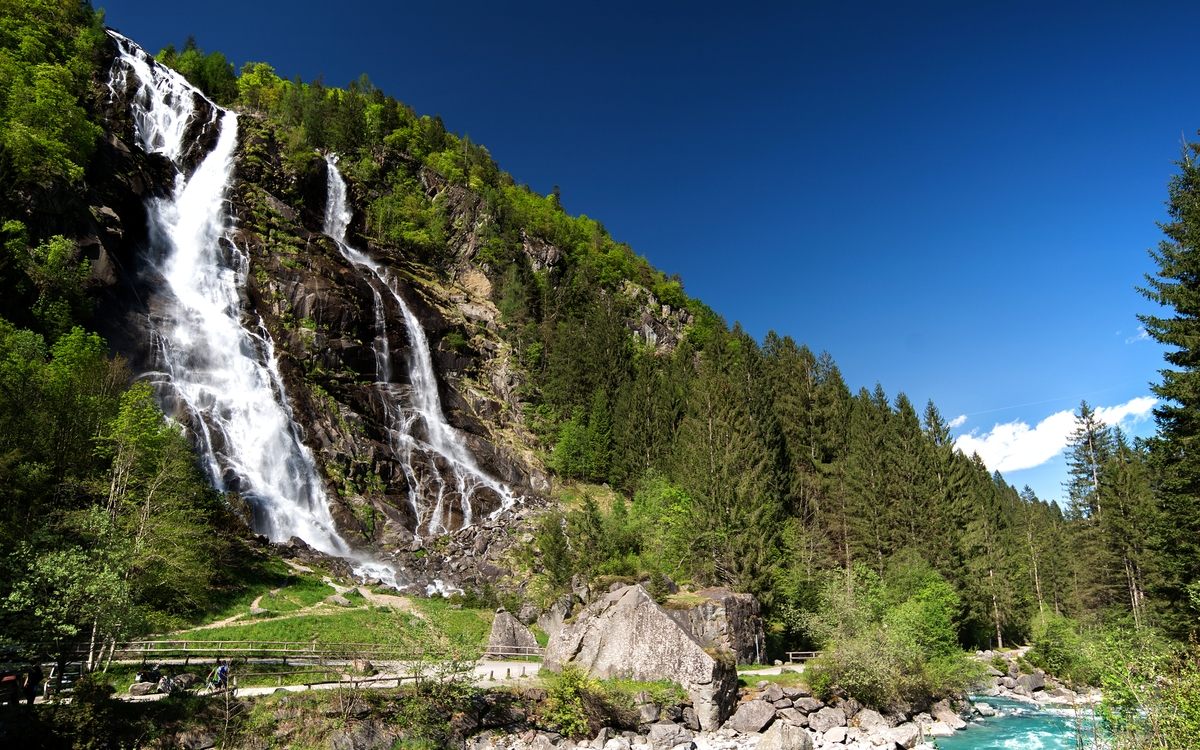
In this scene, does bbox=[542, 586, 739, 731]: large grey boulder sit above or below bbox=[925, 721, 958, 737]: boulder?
above

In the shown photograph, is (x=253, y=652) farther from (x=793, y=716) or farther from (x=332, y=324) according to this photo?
(x=332, y=324)

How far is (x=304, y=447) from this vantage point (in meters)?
46.5

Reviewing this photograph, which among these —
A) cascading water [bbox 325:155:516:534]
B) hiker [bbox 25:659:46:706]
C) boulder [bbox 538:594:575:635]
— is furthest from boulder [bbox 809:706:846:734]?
cascading water [bbox 325:155:516:534]

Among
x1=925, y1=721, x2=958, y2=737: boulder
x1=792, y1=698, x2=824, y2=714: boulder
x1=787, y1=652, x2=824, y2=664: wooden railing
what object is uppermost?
x1=787, y1=652, x2=824, y2=664: wooden railing

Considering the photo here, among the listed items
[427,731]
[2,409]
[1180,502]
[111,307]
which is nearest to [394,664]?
[427,731]

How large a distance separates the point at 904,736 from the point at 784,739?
662 centimetres

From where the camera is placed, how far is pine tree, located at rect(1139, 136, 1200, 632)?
23.0m

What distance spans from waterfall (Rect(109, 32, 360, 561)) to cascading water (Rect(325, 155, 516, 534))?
8405 millimetres

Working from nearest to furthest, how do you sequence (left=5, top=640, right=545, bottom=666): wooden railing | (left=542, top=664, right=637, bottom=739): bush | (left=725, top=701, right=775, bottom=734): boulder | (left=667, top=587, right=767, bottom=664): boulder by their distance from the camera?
(left=5, top=640, right=545, bottom=666): wooden railing
(left=542, top=664, right=637, bottom=739): bush
(left=725, top=701, right=775, bottom=734): boulder
(left=667, top=587, right=767, bottom=664): boulder

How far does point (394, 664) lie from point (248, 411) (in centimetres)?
3038

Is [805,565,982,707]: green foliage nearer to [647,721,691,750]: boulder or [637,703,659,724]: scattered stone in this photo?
[647,721,691,750]: boulder

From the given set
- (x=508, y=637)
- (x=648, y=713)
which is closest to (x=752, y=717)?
(x=648, y=713)

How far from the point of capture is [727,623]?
3119 centimetres

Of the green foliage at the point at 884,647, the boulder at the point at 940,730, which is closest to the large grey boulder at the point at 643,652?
the green foliage at the point at 884,647
